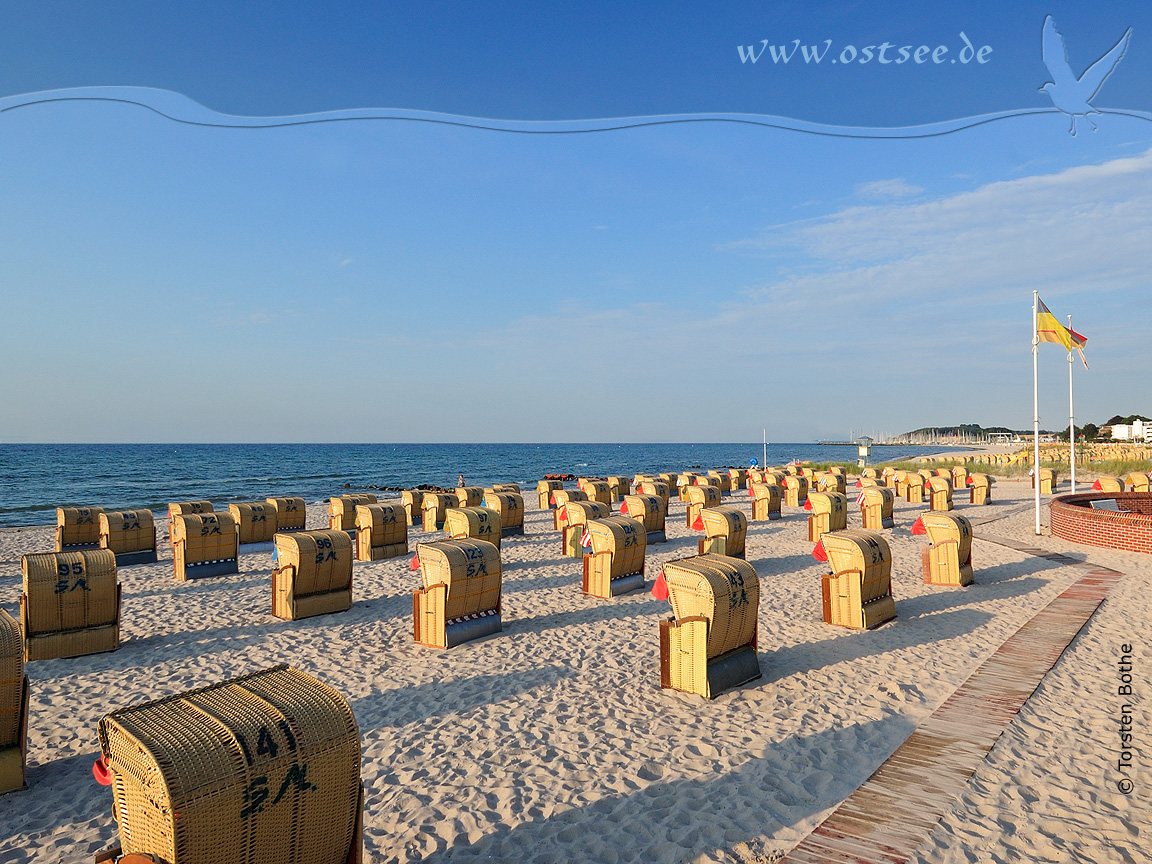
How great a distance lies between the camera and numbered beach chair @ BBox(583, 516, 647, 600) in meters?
13.6

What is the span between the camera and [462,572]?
34.4 ft

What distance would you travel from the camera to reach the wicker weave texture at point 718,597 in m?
8.17

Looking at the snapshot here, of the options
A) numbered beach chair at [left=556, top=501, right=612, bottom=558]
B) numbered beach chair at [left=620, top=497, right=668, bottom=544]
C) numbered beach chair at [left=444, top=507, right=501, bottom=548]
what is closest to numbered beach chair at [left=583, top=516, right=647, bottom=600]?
numbered beach chair at [left=444, top=507, right=501, bottom=548]

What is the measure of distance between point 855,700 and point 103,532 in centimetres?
1952

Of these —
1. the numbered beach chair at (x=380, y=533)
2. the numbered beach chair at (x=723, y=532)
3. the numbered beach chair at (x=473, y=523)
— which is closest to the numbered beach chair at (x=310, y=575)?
the numbered beach chair at (x=473, y=523)

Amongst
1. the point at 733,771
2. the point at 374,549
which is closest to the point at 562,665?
the point at 733,771

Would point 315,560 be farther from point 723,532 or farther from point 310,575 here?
point 723,532

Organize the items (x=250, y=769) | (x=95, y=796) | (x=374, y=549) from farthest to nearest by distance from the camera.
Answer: (x=374, y=549) < (x=95, y=796) < (x=250, y=769)

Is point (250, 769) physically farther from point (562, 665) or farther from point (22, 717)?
point (562, 665)

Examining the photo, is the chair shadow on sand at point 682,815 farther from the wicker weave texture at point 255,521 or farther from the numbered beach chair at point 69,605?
the wicker weave texture at point 255,521

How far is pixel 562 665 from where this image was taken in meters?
9.57

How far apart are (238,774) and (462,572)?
669cm

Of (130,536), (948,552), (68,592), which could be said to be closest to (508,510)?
(130,536)

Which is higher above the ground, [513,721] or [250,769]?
[250,769]
